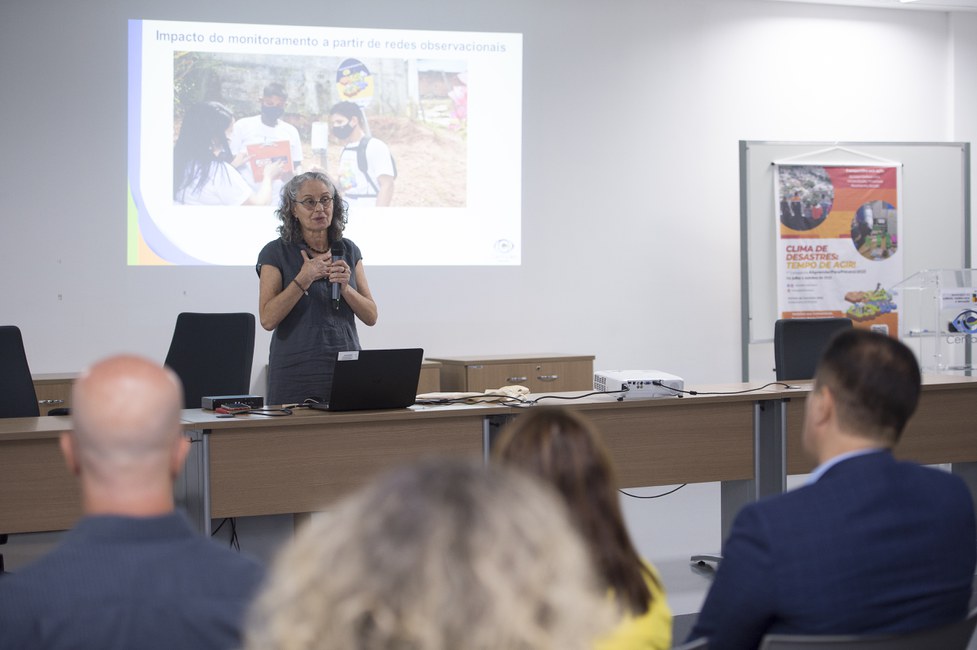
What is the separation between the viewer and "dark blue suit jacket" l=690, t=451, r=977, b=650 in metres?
1.50

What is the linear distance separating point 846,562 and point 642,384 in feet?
6.96

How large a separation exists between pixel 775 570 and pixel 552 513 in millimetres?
926

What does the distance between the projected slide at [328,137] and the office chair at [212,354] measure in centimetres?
146

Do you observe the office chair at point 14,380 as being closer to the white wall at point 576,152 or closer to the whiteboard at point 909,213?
the white wall at point 576,152

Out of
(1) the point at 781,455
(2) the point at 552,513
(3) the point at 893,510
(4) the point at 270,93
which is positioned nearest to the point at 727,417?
(1) the point at 781,455

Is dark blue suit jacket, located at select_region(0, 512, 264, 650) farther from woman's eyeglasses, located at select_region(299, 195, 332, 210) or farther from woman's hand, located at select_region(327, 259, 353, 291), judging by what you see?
woman's eyeglasses, located at select_region(299, 195, 332, 210)

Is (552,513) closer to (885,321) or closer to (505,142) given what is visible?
(505,142)

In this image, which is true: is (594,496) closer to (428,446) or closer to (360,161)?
(428,446)

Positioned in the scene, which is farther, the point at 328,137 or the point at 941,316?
the point at 328,137

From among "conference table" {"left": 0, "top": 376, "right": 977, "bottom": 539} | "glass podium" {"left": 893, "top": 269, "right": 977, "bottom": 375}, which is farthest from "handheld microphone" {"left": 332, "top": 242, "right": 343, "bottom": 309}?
"glass podium" {"left": 893, "top": 269, "right": 977, "bottom": 375}

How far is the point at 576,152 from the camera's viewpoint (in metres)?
6.24

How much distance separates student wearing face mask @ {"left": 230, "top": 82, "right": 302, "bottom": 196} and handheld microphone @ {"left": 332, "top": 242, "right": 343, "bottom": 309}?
2.25m

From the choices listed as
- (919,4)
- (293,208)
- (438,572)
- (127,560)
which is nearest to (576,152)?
(919,4)

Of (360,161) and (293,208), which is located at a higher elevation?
(360,161)
